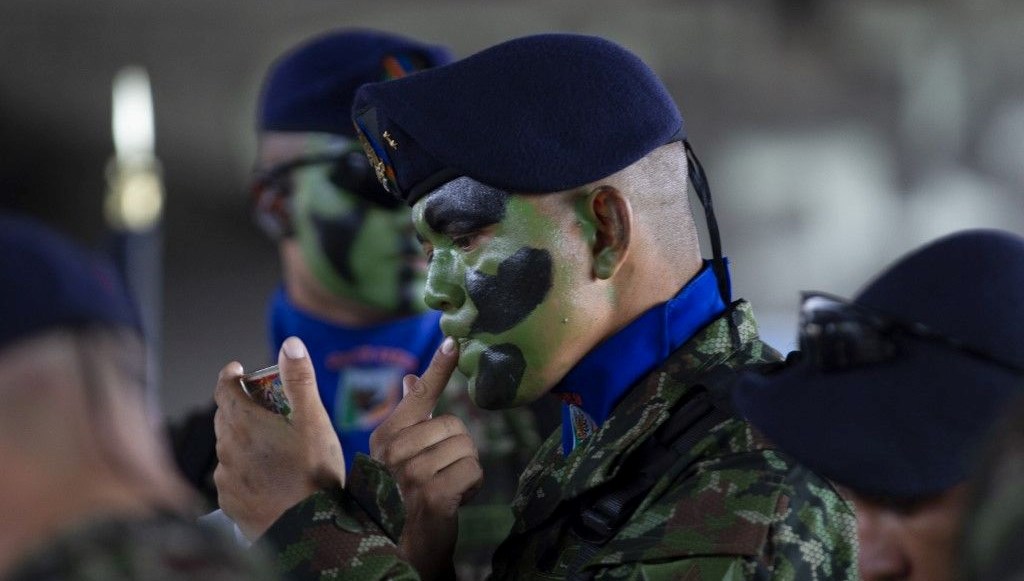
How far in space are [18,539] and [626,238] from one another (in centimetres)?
108

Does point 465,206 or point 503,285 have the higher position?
Answer: point 465,206

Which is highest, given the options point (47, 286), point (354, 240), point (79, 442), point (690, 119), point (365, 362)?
point (47, 286)

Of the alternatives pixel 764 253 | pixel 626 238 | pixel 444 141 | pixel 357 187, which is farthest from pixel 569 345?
pixel 764 253

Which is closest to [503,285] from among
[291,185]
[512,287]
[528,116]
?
[512,287]

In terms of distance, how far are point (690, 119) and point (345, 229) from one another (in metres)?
5.13

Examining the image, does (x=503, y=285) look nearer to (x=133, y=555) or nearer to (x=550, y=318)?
(x=550, y=318)

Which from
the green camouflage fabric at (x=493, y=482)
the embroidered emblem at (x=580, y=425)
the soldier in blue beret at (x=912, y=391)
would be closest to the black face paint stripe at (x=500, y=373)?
the embroidered emblem at (x=580, y=425)

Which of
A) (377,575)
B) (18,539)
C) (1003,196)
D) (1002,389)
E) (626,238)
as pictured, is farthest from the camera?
(1003,196)

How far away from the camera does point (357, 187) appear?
3.57 m

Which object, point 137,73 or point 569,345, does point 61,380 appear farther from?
point 137,73

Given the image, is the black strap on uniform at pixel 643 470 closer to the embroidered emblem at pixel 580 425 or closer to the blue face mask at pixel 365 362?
the embroidered emblem at pixel 580 425

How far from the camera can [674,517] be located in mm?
1903

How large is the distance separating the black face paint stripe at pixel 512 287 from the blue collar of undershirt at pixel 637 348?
110 millimetres

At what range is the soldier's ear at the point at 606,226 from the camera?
2.09 metres
